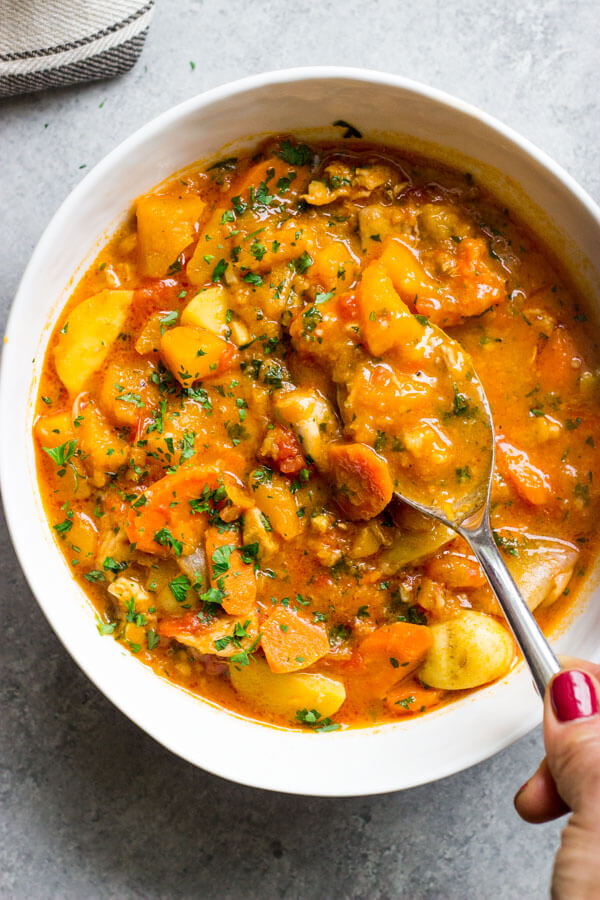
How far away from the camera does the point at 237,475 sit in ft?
11.6

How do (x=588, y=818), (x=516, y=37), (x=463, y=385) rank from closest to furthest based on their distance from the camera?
1. (x=588, y=818)
2. (x=463, y=385)
3. (x=516, y=37)

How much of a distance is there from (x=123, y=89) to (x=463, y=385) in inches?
82.2

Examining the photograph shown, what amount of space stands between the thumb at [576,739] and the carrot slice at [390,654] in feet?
2.41

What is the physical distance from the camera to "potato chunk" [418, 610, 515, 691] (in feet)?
11.5

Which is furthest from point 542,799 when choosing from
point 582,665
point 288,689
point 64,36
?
point 64,36

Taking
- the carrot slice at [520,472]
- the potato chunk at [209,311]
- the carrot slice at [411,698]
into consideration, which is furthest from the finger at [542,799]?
→ the potato chunk at [209,311]

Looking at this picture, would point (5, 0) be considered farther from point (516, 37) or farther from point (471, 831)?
point (471, 831)

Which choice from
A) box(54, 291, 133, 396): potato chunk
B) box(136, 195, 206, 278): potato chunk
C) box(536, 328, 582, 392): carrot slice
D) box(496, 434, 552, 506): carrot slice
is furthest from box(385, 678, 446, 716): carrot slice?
box(136, 195, 206, 278): potato chunk

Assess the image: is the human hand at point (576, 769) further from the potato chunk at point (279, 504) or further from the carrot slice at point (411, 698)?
the potato chunk at point (279, 504)

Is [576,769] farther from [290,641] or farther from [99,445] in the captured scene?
[99,445]

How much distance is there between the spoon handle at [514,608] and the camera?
3129 millimetres

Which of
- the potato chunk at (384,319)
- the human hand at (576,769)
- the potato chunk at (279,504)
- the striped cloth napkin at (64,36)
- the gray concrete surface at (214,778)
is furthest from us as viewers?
the gray concrete surface at (214,778)

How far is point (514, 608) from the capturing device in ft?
10.7

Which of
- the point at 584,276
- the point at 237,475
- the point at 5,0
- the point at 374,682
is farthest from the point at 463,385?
the point at 5,0
